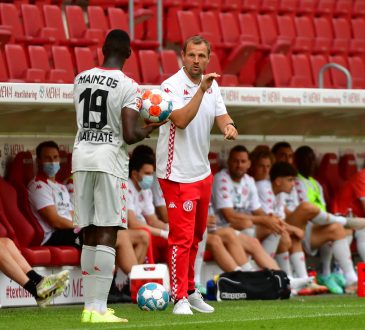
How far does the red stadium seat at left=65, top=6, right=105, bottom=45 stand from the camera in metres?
14.5

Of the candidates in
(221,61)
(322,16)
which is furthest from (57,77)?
(322,16)

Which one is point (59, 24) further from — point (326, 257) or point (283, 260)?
point (326, 257)

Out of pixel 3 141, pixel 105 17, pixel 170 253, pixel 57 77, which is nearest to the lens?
pixel 170 253

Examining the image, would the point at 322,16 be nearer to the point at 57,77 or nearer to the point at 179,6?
the point at 179,6

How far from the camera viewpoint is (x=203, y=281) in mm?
12641

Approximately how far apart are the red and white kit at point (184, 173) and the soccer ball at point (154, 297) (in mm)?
360

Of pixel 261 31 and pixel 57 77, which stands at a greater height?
pixel 261 31

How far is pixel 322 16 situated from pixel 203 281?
7.02 meters

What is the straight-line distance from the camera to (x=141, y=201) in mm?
12219

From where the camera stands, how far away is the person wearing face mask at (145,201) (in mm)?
12008

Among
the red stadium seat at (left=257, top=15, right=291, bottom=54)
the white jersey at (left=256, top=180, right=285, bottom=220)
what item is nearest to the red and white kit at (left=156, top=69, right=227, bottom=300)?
the white jersey at (left=256, top=180, right=285, bottom=220)

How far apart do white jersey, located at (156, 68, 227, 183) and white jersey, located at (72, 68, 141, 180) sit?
71 centimetres

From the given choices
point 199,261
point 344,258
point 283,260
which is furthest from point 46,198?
point 344,258

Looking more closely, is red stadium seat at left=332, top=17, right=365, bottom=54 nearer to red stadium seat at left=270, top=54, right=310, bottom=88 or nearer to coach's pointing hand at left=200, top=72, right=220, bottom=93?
red stadium seat at left=270, top=54, right=310, bottom=88
